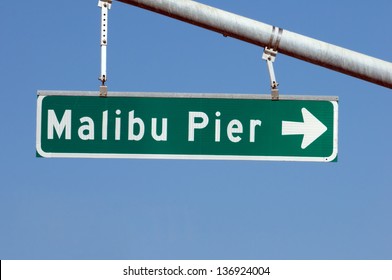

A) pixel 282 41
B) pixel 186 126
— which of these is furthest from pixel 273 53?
pixel 186 126

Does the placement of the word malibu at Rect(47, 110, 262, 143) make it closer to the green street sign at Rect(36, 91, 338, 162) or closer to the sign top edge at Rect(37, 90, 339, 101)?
the green street sign at Rect(36, 91, 338, 162)

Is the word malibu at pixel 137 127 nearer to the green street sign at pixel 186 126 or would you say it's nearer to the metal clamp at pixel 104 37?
the green street sign at pixel 186 126

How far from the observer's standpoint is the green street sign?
5.83 metres

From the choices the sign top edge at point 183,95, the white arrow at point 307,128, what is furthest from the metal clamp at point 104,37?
the white arrow at point 307,128

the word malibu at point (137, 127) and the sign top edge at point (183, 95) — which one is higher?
the sign top edge at point (183, 95)

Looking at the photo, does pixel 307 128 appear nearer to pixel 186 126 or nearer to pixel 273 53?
pixel 273 53

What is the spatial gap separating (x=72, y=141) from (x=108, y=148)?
254mm

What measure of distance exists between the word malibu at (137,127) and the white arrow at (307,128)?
8.1 inches

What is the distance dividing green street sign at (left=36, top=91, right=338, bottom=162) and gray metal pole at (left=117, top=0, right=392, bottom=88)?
0.31 meters

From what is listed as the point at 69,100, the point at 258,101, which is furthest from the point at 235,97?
the point at 69,100

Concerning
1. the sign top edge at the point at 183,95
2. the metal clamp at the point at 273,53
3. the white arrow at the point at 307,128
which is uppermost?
the metal clamp at the point at 273,53

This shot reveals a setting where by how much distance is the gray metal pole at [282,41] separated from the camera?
5.56m

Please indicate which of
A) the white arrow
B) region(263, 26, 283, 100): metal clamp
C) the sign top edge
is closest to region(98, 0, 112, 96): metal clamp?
the sign top edge
